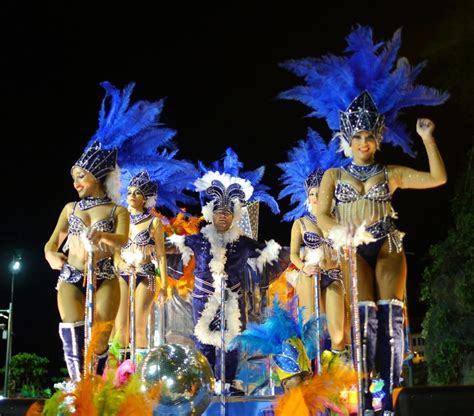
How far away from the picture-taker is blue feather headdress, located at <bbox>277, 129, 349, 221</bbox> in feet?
24.6

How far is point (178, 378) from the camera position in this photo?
435 cm

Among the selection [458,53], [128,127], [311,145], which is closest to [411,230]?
[458,53]

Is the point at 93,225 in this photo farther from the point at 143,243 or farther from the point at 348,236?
the point at 348,236

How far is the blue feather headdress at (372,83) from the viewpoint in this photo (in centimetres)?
532

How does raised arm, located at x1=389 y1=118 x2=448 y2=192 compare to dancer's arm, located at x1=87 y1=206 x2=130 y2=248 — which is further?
dancer's arm, located at x1=87 y1=206 x2=130 y2=248

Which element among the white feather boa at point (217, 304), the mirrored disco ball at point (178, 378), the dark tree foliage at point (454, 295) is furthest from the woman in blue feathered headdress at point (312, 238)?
the dark tree foliage at point (454, 295)

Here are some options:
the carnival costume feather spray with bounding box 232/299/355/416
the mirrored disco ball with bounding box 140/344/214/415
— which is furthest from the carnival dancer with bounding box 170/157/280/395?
the mirrored disco ball with bounding box 140/344/214/415

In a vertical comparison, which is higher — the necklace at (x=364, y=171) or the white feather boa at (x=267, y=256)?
the necklace at (x=364, y=171)

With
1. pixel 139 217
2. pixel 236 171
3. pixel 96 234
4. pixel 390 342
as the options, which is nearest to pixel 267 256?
pixel 236 171

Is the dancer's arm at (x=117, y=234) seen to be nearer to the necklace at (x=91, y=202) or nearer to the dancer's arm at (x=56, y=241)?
the necklace at (x=91, y=202)

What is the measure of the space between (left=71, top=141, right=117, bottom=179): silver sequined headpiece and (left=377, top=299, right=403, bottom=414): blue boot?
2619 millimetres

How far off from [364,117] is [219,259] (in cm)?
284

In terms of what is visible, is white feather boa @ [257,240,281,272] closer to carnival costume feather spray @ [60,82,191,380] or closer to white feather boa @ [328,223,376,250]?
carnival costume feather spray @ [60,82,191,380]

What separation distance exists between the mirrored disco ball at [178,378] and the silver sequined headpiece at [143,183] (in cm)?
360
